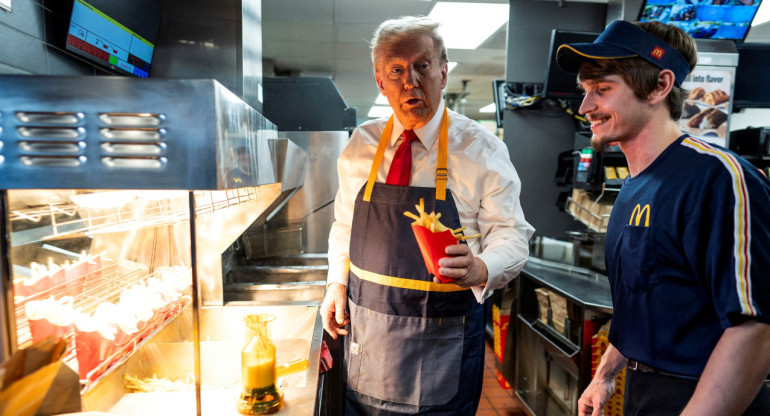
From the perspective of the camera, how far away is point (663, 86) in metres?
1.20

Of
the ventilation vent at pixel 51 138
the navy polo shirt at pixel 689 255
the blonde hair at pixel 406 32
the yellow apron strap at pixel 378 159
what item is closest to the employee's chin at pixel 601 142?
the navy polo shirt at pixel 689 255

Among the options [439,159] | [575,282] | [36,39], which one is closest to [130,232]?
[36,39]

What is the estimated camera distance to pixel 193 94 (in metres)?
0.74

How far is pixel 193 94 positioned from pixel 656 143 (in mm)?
1215

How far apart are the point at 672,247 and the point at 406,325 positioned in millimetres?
813

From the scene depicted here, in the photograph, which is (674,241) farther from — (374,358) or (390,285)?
(374,358)

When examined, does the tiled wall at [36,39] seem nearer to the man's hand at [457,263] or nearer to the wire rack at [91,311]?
the wire rack at [91,311]

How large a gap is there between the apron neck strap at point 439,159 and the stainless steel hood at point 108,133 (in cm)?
86

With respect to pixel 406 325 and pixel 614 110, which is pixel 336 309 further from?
pixel 614 110

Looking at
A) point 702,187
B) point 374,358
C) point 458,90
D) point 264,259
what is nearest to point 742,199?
point 702,187

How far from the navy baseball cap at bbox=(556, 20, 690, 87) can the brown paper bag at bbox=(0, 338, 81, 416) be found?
4.77 feet

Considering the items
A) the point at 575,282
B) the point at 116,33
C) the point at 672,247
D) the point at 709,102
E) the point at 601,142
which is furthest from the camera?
the point at 709,102

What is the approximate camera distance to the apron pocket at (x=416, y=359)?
143 cm

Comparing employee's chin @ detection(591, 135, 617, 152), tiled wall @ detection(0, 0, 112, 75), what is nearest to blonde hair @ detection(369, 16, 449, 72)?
employee's chin @ detection(591, 135, 617, 152)
